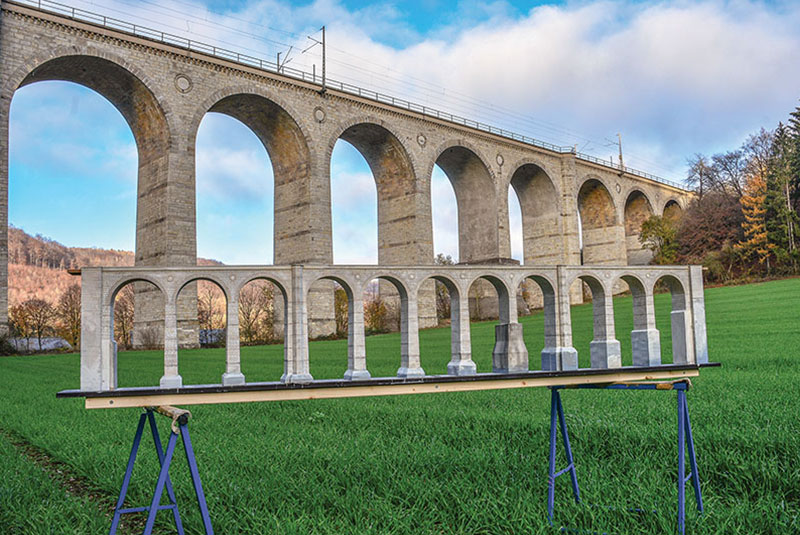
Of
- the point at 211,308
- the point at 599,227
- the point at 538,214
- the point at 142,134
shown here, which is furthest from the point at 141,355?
the point at 599,227

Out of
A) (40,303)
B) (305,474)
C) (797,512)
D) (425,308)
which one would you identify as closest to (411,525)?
(305,474)

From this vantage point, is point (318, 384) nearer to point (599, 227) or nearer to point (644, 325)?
point (644, 325)

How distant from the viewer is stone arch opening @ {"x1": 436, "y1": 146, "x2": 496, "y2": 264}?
4238cm

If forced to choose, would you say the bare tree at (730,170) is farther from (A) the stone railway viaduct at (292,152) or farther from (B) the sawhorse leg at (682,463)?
(B) the sawhorse leg at (682,463)

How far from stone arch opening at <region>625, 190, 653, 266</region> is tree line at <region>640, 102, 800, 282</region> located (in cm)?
552

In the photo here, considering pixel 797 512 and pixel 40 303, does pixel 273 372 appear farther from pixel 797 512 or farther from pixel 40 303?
pixel 40 303

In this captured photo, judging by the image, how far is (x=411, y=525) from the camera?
487 centimetres

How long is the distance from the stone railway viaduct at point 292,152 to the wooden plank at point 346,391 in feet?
63.7

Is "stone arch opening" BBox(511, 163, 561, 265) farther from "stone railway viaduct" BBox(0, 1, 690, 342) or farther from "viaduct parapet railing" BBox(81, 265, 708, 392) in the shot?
"viaduct parapet railing" BBox(81, 265, 708, 392)

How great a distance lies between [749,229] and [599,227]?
1325 cm

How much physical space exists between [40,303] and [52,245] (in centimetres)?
4311

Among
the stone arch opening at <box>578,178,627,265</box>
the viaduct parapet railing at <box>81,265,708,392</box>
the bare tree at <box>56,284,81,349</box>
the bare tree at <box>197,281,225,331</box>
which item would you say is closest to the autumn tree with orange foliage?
the stone arch opening at <box>578,178,627,265</box>

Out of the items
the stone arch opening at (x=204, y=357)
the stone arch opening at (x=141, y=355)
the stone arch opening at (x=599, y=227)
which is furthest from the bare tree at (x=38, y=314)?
the stone arch opening at (x=599, y=227)

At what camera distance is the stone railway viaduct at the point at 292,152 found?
87.2 ft
